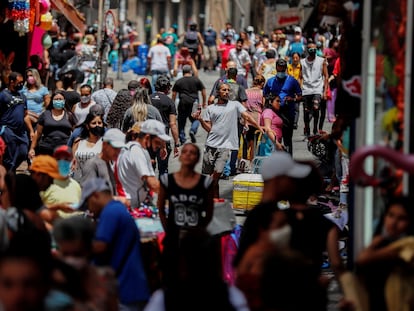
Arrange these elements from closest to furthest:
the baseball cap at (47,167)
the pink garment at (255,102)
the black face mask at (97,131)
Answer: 1. the baseball cap at (47,167)
2. the black face mask at (97,131)
3. the pink garment at (255,102)

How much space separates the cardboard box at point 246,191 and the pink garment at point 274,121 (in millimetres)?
2658

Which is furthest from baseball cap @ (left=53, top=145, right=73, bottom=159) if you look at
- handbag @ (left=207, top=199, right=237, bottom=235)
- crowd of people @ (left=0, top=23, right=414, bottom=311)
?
handbag @ (left=207, top=199, right=237, bottom=235)

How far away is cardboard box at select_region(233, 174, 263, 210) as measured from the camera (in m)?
15.6

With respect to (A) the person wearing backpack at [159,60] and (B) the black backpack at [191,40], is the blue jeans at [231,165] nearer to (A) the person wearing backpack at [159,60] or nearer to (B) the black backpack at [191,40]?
(A) the person wearing backpack at [159,60]

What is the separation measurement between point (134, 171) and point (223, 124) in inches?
221

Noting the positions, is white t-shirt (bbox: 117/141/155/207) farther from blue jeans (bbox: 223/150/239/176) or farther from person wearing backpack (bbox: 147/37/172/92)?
person wearing backpack (bbox: 147/37/172/92)

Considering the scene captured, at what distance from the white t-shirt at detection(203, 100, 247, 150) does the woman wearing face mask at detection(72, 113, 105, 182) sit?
3796 mm

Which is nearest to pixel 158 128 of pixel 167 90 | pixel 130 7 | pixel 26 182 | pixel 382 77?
pixel 26 182

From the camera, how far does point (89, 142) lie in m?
13.4

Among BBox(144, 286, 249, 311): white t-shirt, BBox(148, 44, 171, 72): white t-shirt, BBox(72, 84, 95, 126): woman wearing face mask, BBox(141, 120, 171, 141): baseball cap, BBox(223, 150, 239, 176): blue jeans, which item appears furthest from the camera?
BBox(148, 44, 171, 72): white t-shirt

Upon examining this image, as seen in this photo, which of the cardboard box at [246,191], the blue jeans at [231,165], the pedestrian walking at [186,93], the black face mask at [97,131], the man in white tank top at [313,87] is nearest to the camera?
the black face mask at [97,131]

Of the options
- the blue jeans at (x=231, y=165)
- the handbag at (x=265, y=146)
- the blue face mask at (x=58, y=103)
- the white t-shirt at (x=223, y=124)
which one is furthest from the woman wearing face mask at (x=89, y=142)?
the blue jeans at (x=231, y=165)

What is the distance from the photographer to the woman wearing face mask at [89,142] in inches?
521

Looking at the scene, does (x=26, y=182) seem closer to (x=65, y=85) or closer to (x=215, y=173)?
(x=215, y=173)
